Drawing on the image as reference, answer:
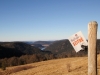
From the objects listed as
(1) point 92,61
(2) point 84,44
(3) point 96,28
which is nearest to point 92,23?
(3) point 96,28

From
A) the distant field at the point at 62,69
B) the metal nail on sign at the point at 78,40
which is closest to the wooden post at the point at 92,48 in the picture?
the metal nail on sign at the point at 78,40

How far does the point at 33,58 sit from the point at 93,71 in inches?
4388

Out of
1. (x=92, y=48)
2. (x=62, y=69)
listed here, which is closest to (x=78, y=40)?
(x=92, y=48)

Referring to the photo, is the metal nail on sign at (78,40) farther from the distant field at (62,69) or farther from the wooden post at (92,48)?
the distant field at (62,69)

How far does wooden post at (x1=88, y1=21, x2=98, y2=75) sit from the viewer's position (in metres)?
2.97

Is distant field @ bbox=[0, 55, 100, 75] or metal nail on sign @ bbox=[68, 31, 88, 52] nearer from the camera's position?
metal nail on sign @ bbox=[68, 31, 88, 52]

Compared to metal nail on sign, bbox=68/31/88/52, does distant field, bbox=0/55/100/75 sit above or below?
below

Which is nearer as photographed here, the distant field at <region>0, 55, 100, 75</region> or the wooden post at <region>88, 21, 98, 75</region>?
the wooden post at <region>88, 21, 98, 75</region>

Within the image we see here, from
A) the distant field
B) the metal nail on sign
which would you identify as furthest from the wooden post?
the distant field

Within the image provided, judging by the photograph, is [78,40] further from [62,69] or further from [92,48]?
[62,69]

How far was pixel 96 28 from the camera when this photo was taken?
3.05 m

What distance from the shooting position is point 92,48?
299cm

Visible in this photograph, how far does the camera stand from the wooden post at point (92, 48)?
2971 mm

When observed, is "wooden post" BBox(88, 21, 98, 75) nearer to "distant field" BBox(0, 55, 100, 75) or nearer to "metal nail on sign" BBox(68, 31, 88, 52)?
"metal nail on sign" BBox(68, 31, 88, 52)
